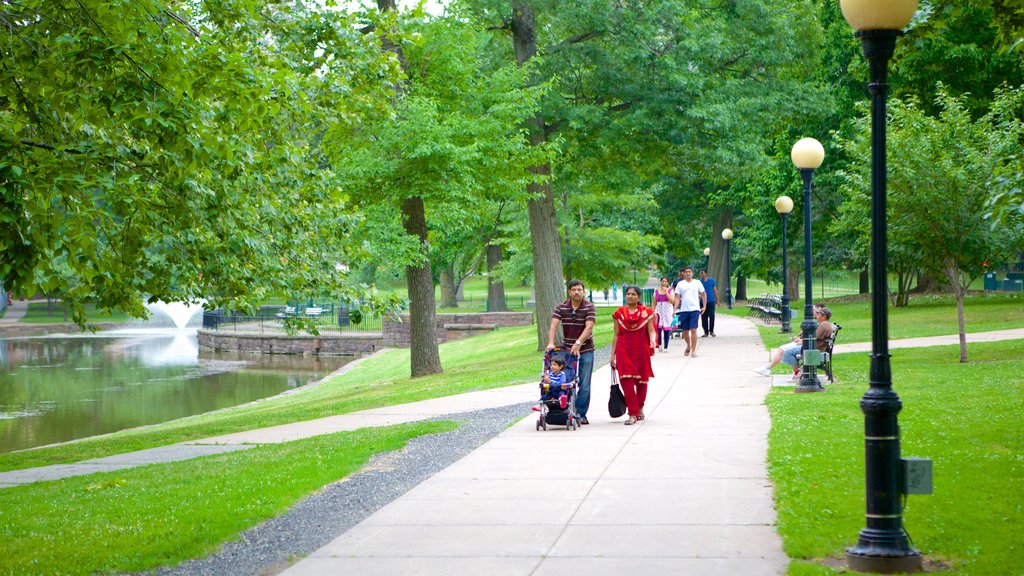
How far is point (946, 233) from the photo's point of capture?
65.5 ft

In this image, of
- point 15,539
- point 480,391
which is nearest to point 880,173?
point 15,539

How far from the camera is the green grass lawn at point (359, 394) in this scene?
15.6m

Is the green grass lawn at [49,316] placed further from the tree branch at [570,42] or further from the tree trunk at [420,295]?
the tree branch at [570,42]

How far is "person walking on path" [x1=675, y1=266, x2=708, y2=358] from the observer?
22.6m

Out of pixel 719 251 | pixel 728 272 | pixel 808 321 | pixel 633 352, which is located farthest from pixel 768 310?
pixel 633 352

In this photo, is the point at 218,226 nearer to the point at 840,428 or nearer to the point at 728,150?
the point at 840,428

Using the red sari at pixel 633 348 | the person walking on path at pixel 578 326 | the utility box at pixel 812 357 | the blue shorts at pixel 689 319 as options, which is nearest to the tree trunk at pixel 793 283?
the blue shorts at pixel 689 319

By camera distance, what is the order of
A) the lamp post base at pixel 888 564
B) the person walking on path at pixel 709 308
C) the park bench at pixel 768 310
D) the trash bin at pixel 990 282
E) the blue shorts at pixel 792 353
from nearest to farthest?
the lamp post base at pixel 888 564 < the blue shorts at pixel 792 353 < the person walking on path at pixel 709 308 < the park bench at pixel 768 310 < the trash bin at pixel 990 282

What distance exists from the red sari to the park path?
645mm

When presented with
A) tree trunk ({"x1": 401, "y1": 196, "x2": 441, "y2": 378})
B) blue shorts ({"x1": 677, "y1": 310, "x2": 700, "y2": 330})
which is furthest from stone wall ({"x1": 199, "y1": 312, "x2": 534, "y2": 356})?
blue shorts ({"x1": 677, "y1": 310, "x2": 700, "y2": 330})

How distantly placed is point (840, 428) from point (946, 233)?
31.2 feet

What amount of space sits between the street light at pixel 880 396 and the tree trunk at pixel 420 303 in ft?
58.9

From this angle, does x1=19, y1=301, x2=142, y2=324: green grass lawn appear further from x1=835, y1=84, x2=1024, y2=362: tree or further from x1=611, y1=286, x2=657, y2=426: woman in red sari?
x1=611, y1=286, x2=657, y2=426: woman in red sari

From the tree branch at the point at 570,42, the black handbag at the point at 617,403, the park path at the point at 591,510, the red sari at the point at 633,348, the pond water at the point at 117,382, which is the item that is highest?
the tree branch at the point at 570,42
